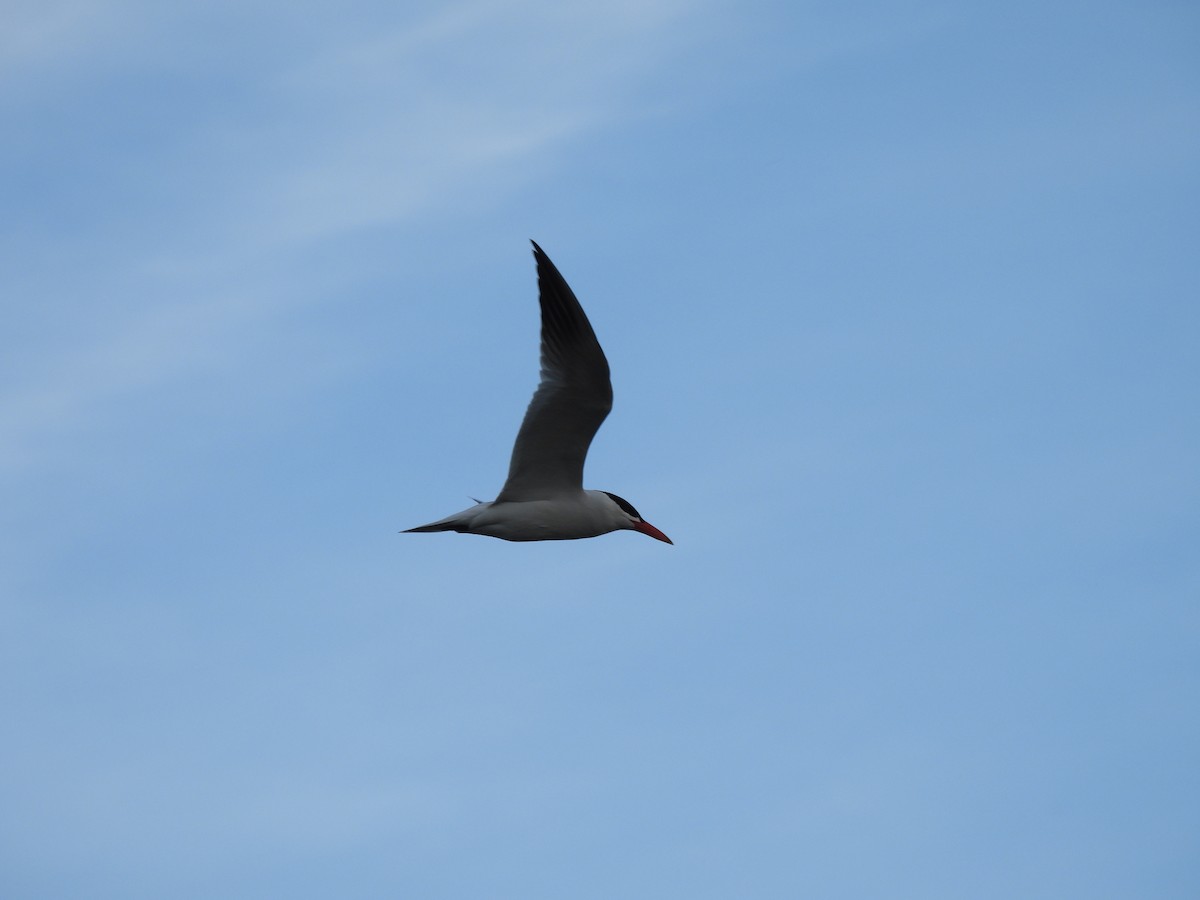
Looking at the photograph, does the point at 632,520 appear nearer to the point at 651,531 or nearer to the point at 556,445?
the point at 651,531

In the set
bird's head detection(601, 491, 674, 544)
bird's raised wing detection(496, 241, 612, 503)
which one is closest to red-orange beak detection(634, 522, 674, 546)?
bird's head detection(601, 491, 674, 544)

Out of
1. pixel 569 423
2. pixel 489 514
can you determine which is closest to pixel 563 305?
pixel 569 423

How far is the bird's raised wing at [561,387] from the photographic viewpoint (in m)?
12.5

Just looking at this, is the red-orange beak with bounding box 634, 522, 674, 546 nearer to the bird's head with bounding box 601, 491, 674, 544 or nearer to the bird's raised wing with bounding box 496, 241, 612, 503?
the bird's head with bounding box 601, 491, 674, 544

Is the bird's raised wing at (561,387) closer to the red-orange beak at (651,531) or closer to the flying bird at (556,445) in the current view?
the flying bird at (556,445)

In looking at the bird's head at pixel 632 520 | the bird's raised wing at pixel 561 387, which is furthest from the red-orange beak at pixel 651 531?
the bird's raised wing at pixel 561 387

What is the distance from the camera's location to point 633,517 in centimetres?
1437

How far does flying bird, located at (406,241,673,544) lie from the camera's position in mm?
12578

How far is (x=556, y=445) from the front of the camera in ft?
42.9

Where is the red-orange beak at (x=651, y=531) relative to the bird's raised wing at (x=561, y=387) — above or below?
below

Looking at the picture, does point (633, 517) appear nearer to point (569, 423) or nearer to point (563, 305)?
point (569, 423)

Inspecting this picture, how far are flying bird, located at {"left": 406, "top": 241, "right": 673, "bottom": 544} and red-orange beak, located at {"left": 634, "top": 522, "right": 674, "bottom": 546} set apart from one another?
40 centimetres

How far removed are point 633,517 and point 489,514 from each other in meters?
1.81

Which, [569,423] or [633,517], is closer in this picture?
[569,423]
